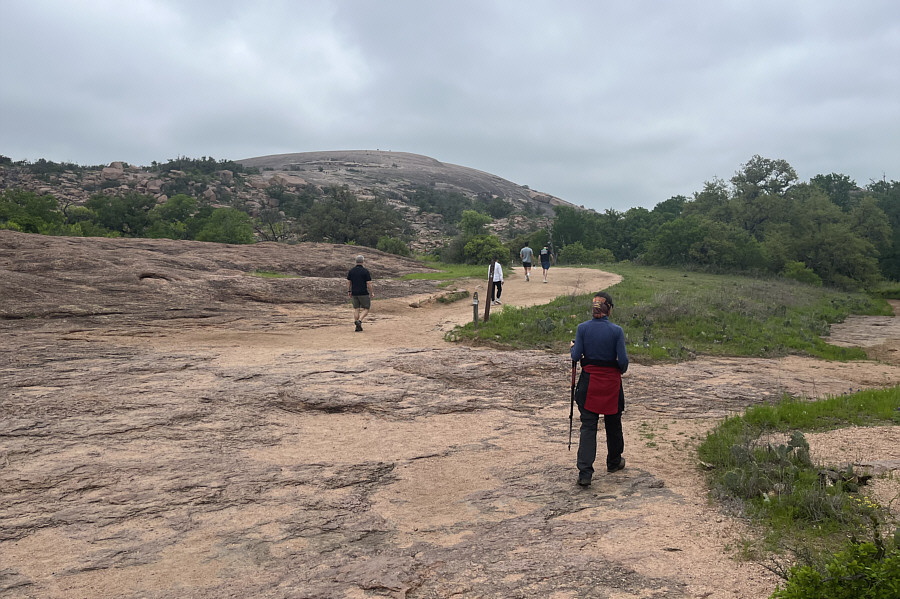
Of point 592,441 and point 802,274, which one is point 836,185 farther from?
point 592,441

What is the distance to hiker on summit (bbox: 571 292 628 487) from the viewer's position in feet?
18.9

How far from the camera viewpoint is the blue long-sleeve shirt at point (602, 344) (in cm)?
581

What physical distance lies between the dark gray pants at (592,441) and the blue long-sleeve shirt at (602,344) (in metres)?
0.39

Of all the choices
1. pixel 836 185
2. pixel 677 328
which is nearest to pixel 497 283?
pixel 677 328

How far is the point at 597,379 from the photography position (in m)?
5.84

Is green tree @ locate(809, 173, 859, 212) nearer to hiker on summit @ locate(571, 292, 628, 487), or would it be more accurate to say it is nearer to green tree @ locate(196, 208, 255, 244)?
green tree @ locate(196, 208, 255, 244)

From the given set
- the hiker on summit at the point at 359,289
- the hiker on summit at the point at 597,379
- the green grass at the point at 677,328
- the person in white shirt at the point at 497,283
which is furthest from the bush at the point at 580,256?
the hiker on summit at the point at 597,379

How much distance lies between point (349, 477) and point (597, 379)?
2.76 metres

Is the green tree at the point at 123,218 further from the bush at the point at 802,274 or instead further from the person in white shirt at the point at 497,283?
the bush at the point at 802,274

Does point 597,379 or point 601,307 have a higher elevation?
point 601,307

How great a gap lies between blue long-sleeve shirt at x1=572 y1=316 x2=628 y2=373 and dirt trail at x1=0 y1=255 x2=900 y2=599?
126 cm

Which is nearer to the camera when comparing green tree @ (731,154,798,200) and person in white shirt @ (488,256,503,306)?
person in white shirt @ (488,256,503,306)

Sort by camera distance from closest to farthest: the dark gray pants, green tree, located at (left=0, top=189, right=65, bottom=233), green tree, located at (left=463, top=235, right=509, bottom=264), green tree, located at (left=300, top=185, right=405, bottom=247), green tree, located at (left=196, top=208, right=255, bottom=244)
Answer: the dark gray pants
green tree, located at (left=0, top=189, right=65, bottom=233)
green tree, located at (left=196, top=208, right=255, bottom=244)
green tree, located at (left=463, top=235, right=509, bottom=264)
green tree, located at (left=300, top=185, right=405, bottom=247)

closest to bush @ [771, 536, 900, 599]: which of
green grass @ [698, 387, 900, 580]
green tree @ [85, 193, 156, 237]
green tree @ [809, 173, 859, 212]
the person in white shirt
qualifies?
green grass @ [698, 387, 900, 580]
